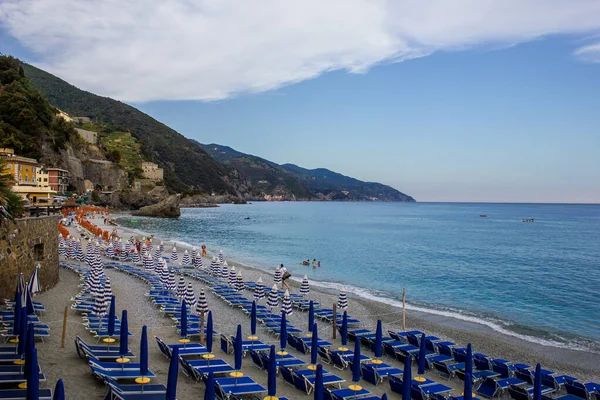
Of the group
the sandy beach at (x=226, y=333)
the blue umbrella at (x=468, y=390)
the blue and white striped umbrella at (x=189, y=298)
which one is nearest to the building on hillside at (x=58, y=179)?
the sandy beach at (x=226, y=333)

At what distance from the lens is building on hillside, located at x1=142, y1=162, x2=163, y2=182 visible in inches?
4882

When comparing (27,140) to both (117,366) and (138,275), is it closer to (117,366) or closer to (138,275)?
(138,275)

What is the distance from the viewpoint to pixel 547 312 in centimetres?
2338

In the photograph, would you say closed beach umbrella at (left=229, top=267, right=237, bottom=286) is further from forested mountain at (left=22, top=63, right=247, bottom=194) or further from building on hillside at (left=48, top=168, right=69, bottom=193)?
forested mountain at (left=22, top=63, right=247, bottom=194)

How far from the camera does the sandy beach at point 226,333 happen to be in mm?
10852

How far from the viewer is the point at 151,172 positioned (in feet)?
413

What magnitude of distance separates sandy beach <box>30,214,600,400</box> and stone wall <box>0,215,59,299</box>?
1.37 meters

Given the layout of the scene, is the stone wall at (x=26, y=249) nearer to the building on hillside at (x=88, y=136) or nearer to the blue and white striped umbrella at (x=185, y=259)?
the blue and white striped umbrella at (x=185, y=259)

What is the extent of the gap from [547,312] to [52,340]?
2264 cm

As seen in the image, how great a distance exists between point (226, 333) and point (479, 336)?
405 inches

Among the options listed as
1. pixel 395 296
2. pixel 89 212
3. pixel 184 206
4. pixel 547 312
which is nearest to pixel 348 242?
pixel 395 296

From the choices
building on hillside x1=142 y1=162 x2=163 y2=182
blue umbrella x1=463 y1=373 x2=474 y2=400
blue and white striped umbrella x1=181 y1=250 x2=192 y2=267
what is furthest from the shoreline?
building on hillside x1=142 y1=162 x2=163 y2=182

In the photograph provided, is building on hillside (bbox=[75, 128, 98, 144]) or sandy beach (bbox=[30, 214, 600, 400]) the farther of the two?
building on hillside (bbox=[75, 128, 98, 144])

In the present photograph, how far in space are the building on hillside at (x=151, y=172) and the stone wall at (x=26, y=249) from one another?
10903 centimetres
